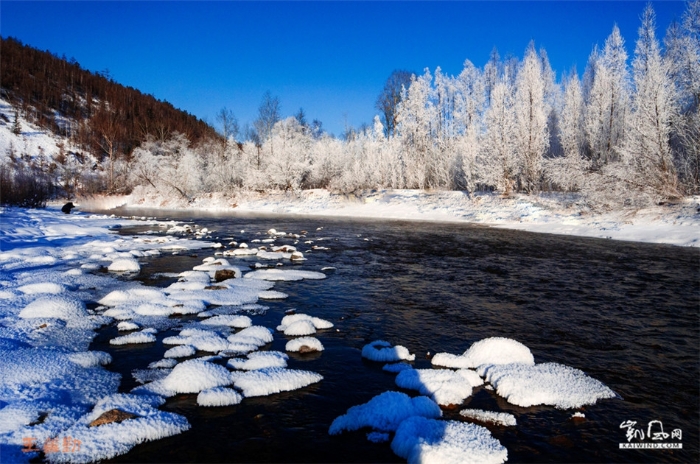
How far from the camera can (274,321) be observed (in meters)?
5.88

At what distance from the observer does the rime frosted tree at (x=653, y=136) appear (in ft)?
58.1

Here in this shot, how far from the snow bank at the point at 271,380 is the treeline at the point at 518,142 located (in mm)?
20297

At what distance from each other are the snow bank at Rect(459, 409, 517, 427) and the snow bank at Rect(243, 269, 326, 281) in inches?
228

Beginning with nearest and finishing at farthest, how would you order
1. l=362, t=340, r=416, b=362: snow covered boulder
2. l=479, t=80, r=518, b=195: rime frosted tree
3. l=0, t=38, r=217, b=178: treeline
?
l=362, t=340, r=416, b=362: snow covered boulder < l=479, t=80, r=518, b=195: rime frosted tree < l=0, t=38, r=217, b=178: treeline

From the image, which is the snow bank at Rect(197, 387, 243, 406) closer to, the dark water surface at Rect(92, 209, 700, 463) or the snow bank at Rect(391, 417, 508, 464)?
the dark water surface at Rect(92, 209, 700, 463)

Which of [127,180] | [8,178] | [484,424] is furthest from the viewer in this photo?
[127,180]

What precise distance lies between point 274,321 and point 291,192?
34784 mm

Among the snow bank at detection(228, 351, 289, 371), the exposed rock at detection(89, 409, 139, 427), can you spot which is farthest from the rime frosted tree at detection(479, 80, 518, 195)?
the exposed rock at detection(89, 409, 139, 427)

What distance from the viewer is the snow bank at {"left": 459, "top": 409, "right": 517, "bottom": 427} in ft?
10.8

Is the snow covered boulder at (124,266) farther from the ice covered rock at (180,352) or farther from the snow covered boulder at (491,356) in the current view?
the snow covered boulder at (491,356)

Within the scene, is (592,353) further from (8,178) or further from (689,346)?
(8,178)

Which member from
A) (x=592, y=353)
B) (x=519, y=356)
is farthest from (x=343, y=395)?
(x=592, y=353)

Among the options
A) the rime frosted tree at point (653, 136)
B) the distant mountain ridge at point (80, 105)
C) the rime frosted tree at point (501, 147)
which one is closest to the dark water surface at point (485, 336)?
the rime frosted tree at point (653, 136)

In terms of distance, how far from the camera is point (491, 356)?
14.5 ft
